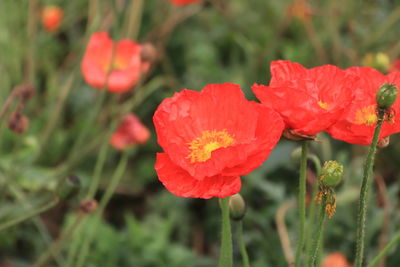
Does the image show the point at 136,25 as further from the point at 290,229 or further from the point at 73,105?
the point at 290,229

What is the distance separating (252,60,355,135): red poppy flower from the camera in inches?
29.5

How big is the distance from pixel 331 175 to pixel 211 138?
235mm

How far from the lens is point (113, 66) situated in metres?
1.66

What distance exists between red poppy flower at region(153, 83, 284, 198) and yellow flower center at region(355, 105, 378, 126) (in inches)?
5.6

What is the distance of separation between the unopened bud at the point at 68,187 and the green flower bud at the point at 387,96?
55 centimetres

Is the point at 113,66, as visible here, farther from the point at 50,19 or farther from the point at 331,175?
the point at 331,175

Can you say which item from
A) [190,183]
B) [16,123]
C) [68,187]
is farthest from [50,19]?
[190,183]

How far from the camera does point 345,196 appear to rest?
154cm

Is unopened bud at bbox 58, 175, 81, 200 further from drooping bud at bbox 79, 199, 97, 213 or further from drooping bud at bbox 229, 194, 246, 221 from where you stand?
drooping bud at bbox 229, 194, 246, 221

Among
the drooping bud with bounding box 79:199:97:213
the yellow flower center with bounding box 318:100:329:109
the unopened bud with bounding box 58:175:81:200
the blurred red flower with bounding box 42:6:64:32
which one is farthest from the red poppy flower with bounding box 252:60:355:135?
the blurred red flower with bounding box 42:6:64:32

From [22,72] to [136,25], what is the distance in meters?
0.47

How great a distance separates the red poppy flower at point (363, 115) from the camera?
0.80 meters

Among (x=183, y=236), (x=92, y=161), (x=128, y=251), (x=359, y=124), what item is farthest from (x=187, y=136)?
(x=92, y=161)

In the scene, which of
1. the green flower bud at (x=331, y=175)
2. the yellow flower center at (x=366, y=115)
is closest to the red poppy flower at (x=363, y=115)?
the yellow flower center at (x=366, y=115)
